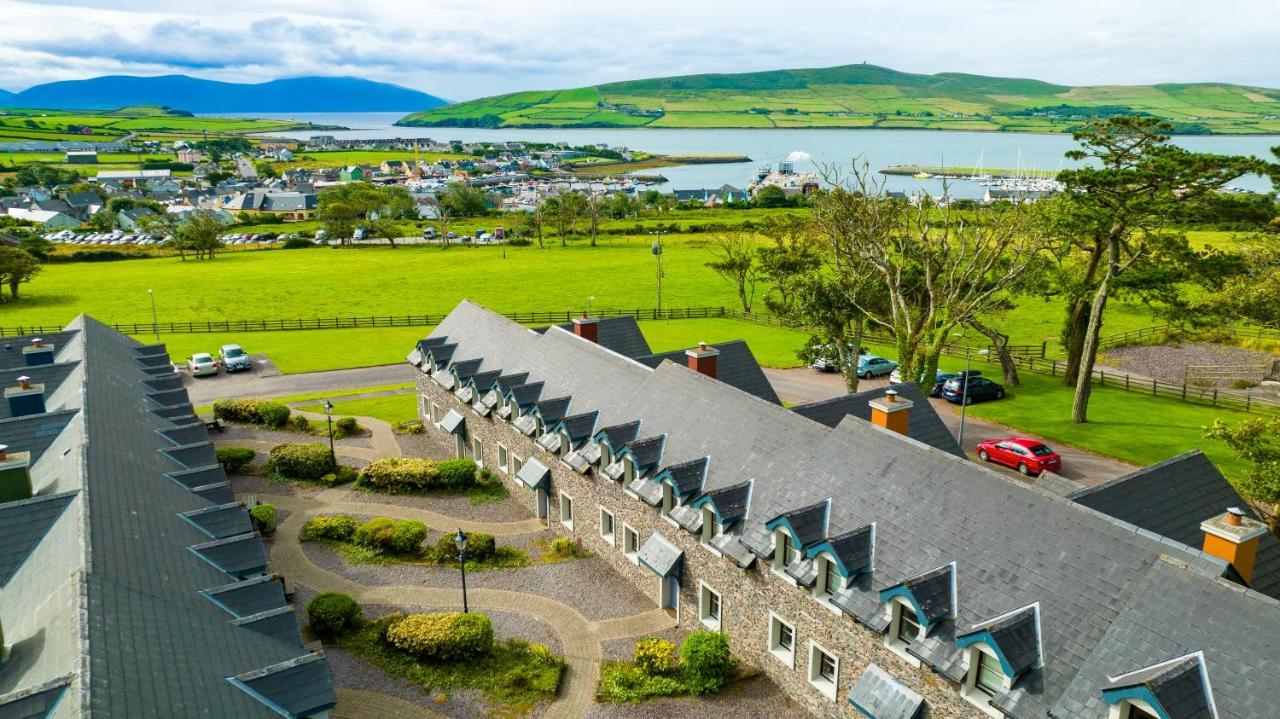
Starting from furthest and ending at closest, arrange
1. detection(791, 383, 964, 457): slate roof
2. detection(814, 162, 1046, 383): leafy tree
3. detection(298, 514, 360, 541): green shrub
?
detection(814, 162, 1046, 383): leafy tree, detection(298, 514, 360, 541): green shrub, detection(791, 383, 964, 457): slate roof

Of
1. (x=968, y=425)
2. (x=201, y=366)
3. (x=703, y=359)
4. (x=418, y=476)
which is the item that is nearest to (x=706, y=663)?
(x=703, y=359)

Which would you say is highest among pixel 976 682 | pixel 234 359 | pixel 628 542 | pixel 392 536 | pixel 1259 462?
pixel 1259 462

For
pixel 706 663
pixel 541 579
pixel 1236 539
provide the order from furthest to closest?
1. pixel 541 579
2. pixel 706 663
3. pixel 1236 539

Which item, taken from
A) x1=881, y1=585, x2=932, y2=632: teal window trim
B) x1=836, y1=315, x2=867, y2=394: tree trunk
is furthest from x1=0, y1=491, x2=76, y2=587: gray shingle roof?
x1=836, y1=315, x2=867, y2=394: tree trunk

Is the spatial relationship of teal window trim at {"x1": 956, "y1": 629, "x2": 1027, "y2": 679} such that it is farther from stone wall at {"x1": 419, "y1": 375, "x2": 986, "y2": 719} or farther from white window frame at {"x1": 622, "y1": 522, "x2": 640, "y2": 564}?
white window frame at {"x1": 622, "y1": 522, "x2": 640, "y2": 564}

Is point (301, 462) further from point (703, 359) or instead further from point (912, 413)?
point (912, 413)

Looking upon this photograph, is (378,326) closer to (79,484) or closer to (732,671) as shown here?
(79,484)
